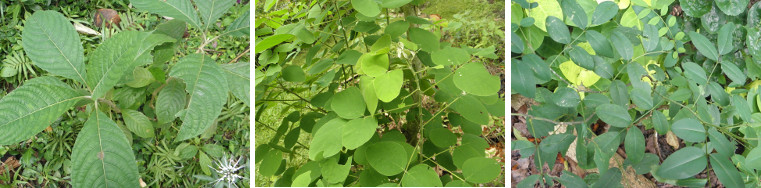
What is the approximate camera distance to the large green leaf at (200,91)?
674 mm

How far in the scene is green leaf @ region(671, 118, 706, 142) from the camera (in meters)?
0.97

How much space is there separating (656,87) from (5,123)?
1.17 m

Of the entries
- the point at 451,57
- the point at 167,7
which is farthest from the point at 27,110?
the point at 451,57

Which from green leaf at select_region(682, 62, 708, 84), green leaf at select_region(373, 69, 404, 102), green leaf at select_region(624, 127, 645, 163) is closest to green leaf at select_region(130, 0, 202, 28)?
green leaf at select_region(373, 69, 404, 102)

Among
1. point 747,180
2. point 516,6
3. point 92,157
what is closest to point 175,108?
point 92,157

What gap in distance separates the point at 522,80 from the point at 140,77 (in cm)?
62

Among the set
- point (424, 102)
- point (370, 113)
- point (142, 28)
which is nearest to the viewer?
point (370, 113)

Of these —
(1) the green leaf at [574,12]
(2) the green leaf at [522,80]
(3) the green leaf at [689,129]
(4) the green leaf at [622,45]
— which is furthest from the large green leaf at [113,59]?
(3) the green leaf at [689,129]

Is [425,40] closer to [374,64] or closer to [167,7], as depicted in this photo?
[374,64]

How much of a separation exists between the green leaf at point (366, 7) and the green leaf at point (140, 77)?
0.40 metres

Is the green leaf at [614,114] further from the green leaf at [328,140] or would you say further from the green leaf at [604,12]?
the green leaf at [328,140]

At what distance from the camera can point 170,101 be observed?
0.82 meters

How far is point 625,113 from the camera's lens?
0.94 meters

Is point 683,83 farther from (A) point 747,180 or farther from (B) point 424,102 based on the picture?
(B) point 424,102
